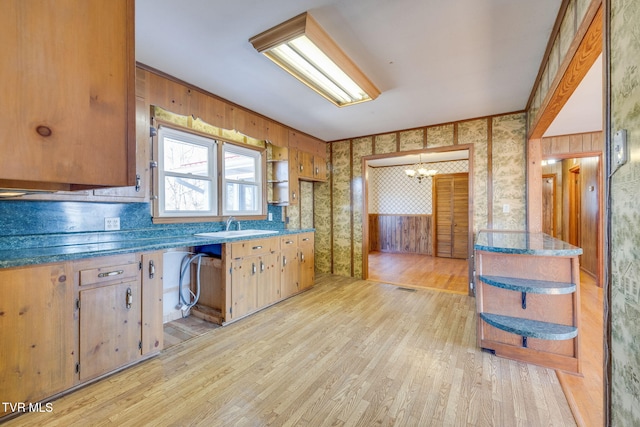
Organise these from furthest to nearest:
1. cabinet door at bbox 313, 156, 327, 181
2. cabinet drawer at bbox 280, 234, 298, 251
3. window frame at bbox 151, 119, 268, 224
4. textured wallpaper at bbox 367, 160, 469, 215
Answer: textured wallpaper at bbox 367, 160, 469, 215 → cabinet door at bbox 313, 156, 327, 181 → cabinet drawer at bbox 280, 234, 298, 251 → window frame at bbox 151, 119, 268, 224

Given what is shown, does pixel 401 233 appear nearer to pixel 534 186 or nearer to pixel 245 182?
pixel 534 186

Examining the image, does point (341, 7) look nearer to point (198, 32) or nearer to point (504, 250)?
point (198, 32)

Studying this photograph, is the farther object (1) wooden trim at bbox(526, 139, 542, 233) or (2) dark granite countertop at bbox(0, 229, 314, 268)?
(1) wooden trim at bbox(526, 139, 542, 233)

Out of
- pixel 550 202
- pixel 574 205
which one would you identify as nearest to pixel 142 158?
pixel 574 205

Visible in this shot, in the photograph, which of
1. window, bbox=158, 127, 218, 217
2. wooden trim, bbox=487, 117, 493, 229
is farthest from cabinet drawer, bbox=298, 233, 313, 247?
wooden trim, bbox=487, 117, 493, 229

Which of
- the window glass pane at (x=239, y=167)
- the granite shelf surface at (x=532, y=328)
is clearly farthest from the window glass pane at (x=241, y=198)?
the granite shelf surface at (x=532, y=328)

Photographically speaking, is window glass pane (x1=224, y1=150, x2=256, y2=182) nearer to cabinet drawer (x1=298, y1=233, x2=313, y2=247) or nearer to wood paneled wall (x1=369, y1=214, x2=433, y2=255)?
cabinet drawer (x1=298, y1=233, x2=313, y2=247)

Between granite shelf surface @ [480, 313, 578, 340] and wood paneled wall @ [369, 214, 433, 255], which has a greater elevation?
wood paneled wall @ [369, 214, 433, 255]

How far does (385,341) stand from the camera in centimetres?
245

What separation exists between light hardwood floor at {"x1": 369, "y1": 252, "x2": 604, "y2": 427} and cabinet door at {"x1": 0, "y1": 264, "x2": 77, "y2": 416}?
3.07 metres

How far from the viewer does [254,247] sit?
3.07 meters

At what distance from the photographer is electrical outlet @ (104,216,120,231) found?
2350mm

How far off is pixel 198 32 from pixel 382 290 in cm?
367

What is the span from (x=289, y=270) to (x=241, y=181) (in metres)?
1.38
